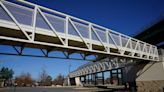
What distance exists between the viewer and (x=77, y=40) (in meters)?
14.3

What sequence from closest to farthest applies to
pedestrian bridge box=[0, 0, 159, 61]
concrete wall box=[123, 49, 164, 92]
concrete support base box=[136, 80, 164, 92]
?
pedestrian bridge box=[0, 0, 159, 61]
concrete support base box=[136, 80, 164, 92]
concrete wall box=[123, 49, 164, 92]

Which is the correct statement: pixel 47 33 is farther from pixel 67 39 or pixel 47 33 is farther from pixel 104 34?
pixel 104 34

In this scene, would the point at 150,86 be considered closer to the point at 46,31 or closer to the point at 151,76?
the point at 151,76

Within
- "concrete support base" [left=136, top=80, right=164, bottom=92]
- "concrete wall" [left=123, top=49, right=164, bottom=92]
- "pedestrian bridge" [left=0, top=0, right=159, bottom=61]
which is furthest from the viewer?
"concrete wall" [left=123, top=49, right=164, bottom=92]

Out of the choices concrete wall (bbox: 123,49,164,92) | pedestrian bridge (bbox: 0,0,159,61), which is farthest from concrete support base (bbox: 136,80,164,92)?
pedestrian bridge (bbox: 0,0,159,61)

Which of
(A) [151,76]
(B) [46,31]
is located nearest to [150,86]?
(A) [151,76]

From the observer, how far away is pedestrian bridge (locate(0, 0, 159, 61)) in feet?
33.8

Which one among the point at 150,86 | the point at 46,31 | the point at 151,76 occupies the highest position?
the point at 46,31

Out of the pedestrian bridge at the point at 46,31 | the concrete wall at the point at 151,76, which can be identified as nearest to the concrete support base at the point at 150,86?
the concrete wall at the point at 151,76

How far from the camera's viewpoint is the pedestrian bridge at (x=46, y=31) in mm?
10297

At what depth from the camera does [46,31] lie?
12133mm

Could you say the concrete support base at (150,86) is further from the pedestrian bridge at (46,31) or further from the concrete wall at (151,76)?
the pedestrian bridge at (46,31)

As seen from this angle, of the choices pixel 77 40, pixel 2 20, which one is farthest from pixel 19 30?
pixel 77 40

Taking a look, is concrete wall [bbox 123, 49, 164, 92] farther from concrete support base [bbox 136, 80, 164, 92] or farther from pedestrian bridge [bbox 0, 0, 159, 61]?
pedestrian bridge [bbox 0, 0, 159, 61]
